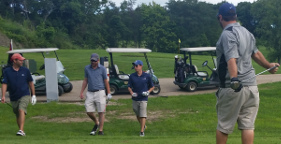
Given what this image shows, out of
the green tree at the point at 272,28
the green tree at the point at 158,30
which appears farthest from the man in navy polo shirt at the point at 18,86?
the green tree at the point at 158,30

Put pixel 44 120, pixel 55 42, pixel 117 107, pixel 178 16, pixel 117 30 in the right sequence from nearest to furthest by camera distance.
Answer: pixel 44 120, pixel 117 107, pixel 55 42, pixel 117 30, pixel 178 16

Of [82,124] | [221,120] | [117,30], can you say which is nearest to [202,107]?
[82,124]

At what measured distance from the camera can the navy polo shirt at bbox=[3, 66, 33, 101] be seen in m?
8.17

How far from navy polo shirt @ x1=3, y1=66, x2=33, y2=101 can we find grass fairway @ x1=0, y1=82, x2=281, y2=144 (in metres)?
0.84

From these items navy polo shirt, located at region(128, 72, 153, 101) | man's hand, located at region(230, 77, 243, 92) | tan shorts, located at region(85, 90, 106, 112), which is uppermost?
man's hand, located at region(230, 77, 243, 92)

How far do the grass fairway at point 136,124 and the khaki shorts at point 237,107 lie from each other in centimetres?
225

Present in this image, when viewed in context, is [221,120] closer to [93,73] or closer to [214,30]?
[93,73]

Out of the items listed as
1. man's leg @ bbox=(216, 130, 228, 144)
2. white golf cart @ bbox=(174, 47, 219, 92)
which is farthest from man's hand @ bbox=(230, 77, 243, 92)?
white golf cart @ bbox=(174, 47, 219, 92)

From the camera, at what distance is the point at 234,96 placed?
433 cm

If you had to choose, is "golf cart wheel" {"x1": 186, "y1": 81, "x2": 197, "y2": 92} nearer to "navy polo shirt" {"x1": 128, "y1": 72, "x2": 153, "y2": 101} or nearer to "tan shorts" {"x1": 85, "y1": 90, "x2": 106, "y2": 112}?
"navy polo shirt" {"x1": 128, "y1": 72, "x2": 153, "y2": 101}

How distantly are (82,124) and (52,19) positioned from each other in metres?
77.0

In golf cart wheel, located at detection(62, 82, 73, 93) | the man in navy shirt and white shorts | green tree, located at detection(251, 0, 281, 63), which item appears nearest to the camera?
the man in navy shirt and white shorts

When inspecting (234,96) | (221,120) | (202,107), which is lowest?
(202,107)

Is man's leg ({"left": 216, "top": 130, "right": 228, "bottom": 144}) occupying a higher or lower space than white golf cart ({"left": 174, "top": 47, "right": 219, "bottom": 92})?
higher
